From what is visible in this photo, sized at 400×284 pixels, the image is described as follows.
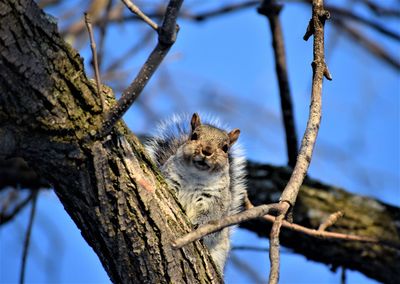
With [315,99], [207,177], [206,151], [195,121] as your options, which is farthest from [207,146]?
[315,99]

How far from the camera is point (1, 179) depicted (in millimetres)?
3607

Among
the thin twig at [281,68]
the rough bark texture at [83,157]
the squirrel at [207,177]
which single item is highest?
the thin twig at [281,68]

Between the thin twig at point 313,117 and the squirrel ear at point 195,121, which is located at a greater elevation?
the squirrel ear at point 195,121

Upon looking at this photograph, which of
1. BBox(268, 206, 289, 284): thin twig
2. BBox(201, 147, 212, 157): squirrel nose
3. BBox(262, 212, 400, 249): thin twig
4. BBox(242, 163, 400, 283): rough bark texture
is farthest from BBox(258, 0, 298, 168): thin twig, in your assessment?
BBox(268, 206, 289, 284): thin twig

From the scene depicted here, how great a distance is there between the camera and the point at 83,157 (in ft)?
5.97

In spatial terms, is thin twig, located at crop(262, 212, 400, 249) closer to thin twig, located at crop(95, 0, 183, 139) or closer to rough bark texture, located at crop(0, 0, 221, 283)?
rough bark texture, located at crop(0, 0, 221, 283)

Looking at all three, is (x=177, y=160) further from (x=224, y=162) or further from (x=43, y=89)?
(x=43, y=89)

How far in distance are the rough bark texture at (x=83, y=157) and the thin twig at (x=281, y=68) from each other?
1382mm

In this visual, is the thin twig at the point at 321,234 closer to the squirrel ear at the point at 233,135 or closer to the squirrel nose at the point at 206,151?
the squirrel nose at the point at 206,151

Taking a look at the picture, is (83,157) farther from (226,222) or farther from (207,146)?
(207,146)

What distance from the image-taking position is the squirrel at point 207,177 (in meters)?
2.74

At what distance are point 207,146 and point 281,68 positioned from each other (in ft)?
2.29

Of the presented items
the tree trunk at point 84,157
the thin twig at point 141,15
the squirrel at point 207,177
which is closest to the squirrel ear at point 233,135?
the squirrel at point 207,177

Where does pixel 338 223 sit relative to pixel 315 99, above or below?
above
